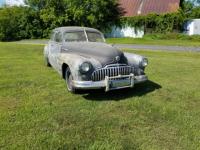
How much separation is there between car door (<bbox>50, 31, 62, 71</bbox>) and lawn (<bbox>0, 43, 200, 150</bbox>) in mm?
585

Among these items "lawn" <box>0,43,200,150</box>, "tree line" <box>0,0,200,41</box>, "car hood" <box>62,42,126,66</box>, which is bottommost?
"lawn" <box>0,43,200,150</box>

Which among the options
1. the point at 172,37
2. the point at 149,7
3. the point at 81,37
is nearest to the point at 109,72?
the point at 81,37

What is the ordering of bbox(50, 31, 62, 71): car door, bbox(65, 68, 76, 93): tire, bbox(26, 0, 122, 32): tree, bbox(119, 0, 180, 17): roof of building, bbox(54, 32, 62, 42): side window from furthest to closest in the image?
bbox(119, 0, 180, 17): roof of building → bbox(26, 0, 122, 32): tree → bbox(54, 32, 62, 42): side window → bbox(50, 31, 62, 71): car door → bbox(65, 68, 76, 93): tire

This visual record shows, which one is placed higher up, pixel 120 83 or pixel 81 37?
pixel 81 37

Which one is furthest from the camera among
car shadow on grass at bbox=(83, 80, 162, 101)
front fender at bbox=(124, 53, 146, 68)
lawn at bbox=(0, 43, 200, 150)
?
front fender at bbox=(124, 53, 146, 68)

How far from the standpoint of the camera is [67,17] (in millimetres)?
35438

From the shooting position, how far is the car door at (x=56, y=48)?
7854 millimetres

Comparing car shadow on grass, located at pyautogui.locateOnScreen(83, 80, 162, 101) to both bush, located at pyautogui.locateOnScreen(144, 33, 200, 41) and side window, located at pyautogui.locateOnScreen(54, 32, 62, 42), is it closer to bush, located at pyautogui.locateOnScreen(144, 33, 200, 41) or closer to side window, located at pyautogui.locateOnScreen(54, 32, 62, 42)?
side window, located at pyautogui.locateOnScreen(54, 32, 62, 42)

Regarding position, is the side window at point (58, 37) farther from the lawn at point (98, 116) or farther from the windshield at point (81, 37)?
the lawn at point (98, 116)

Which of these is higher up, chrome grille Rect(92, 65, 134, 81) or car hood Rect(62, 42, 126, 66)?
car hood Rect(62, 42, 126, 66)

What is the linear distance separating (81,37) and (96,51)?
1463 mm

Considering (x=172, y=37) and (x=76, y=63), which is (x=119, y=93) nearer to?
(x=76, y=63)

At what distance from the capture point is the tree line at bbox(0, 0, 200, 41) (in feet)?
111

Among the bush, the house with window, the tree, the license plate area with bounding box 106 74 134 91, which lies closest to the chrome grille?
the license plate area with bounding box 106 74 134 91
